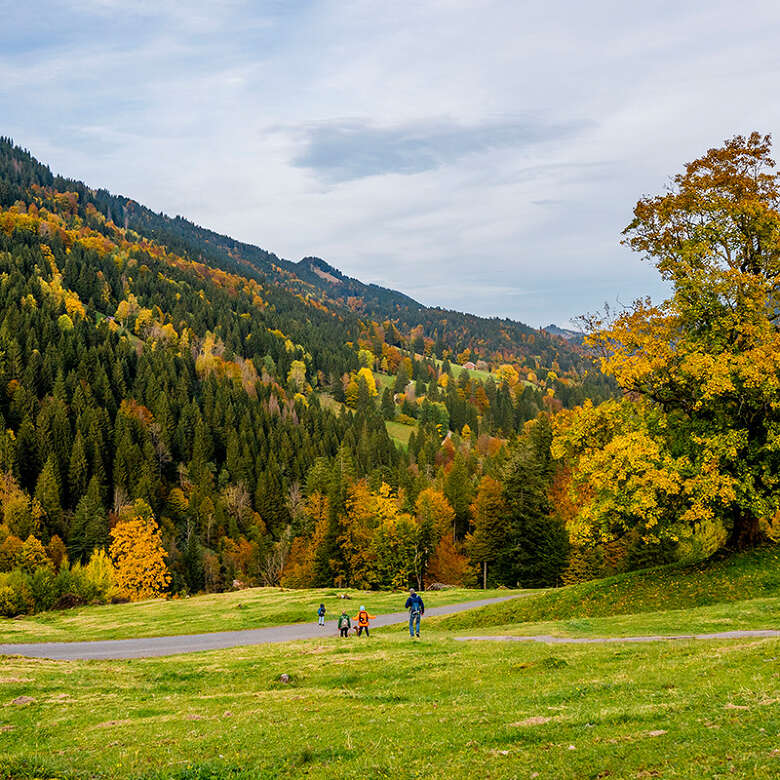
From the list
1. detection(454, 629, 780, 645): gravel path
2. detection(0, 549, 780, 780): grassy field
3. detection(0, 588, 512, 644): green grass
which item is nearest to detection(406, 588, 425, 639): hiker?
detection(0, 549, 780, 780): grassy field

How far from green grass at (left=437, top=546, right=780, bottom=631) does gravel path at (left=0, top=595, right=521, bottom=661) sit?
5967mm

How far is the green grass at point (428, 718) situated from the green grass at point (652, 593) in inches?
396

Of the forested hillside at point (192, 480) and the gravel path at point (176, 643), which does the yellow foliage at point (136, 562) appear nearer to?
the forested hillside at point (192, 480)

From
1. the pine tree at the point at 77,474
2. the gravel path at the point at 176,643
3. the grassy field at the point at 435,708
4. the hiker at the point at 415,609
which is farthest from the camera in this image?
the pine tree at the point at 77,474

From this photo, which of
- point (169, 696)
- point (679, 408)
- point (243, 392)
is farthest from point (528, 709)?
point (243, 392)

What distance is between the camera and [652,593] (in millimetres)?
30203

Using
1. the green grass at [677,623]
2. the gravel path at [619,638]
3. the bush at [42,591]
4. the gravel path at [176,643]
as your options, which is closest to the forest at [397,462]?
the bush at [42,591]

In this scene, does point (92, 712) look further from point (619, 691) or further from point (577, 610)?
point (577, 610)

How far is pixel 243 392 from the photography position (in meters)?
186

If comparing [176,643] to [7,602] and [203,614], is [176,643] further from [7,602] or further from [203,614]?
[7,602]

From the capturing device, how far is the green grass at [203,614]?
152 ft

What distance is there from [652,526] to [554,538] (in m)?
43.5

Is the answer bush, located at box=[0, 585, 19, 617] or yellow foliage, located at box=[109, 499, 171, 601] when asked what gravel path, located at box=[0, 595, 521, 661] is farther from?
yellow foliage, located at box=[109, 499, 171, 601]

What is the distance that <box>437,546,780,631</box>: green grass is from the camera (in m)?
27.7
